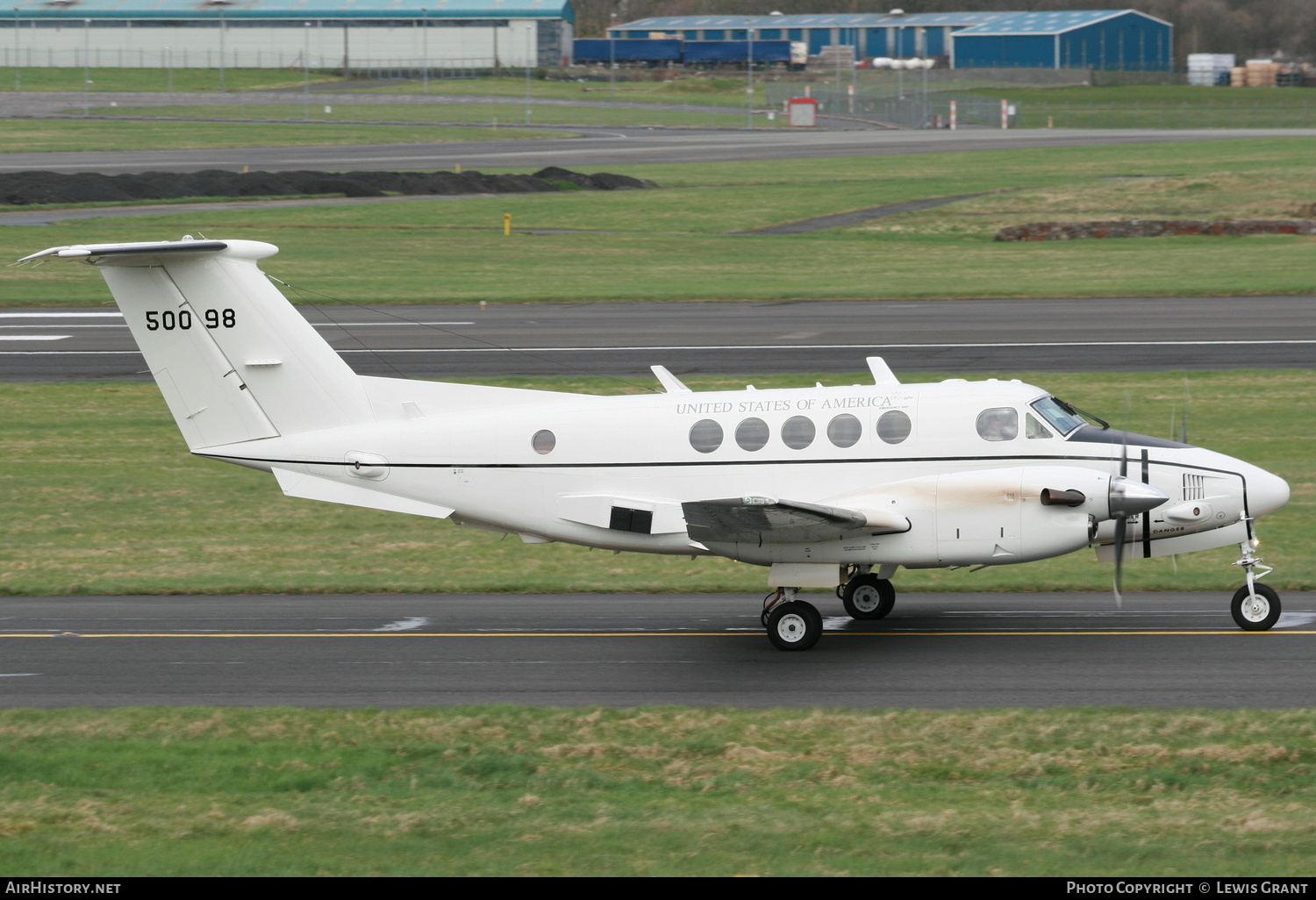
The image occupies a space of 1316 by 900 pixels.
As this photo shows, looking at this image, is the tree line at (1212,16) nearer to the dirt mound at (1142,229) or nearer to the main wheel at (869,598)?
the dirt mound at (1142,229)

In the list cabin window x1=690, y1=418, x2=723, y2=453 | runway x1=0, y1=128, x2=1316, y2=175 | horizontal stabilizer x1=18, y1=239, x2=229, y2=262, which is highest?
runway x1=0, y1=128, x2=1316, y2=175

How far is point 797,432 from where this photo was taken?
55.1 ft

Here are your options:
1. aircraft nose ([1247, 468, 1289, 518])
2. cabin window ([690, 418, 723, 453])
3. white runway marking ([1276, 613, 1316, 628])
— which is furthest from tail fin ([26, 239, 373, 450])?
white runway marking ([1276, 613, 1316, 628])

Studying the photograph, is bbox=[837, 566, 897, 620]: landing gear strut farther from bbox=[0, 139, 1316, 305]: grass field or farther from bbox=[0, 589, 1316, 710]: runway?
bbox=[0, 139, 1316, 305]: grass field

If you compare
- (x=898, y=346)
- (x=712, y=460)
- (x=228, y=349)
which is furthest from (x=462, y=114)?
(x=712, y=460)

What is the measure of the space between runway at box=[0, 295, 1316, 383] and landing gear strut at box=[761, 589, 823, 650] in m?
16.5

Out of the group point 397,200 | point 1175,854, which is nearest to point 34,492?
point 1175,854

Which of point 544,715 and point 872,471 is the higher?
point 872,471

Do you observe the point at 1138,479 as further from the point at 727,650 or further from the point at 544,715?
the point at 544,715

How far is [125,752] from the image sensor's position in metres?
13.1

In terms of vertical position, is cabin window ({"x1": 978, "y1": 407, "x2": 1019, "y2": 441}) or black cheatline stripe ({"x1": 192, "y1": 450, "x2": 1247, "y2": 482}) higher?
cabin window ({"x1": 978, "y1": 407, "x2": 1019, "y2": 441})

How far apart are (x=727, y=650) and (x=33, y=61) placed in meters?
142

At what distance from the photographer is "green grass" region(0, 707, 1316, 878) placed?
10359 mm
